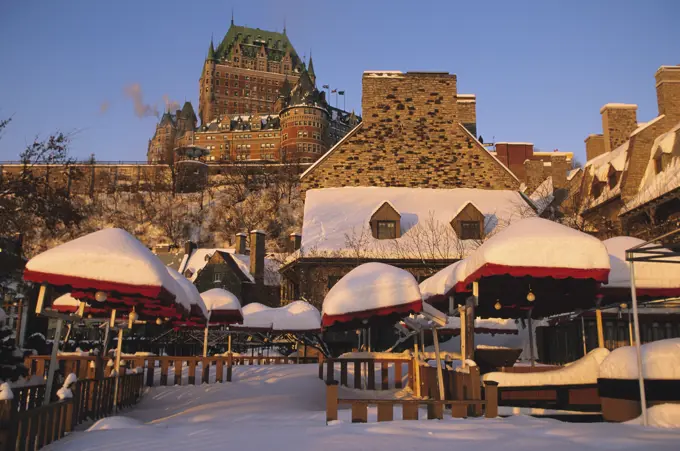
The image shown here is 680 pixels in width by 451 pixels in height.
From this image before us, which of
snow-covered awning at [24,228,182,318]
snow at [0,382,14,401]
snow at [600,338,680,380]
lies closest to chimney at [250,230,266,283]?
snow-covered awning at [24,228,182,318]

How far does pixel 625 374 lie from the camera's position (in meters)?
8.62

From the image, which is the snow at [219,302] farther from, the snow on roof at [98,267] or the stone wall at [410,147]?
the stone wall at [410,147]

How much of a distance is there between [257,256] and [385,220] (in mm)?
27257

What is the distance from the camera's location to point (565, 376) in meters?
10.4

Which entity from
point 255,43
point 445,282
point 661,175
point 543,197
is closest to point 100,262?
point 445,282

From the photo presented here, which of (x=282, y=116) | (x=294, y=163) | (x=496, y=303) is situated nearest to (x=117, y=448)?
(x=496, y=303)

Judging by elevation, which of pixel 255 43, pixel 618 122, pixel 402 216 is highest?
pixel 255 43

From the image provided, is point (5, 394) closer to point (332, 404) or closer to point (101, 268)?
point (101, 268)

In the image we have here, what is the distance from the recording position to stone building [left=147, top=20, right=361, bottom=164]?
13988 cm

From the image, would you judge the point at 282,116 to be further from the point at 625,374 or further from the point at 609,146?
the point at 625,374

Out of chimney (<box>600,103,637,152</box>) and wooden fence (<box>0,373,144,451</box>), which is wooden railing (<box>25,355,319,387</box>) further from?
chimney (<box>600,103,637,152</box>)

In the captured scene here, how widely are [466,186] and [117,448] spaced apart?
29741mm

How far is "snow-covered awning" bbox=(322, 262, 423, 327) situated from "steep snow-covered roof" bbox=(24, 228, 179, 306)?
12.3 ft

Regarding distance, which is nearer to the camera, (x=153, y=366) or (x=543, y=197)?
(x=153, y=366)
